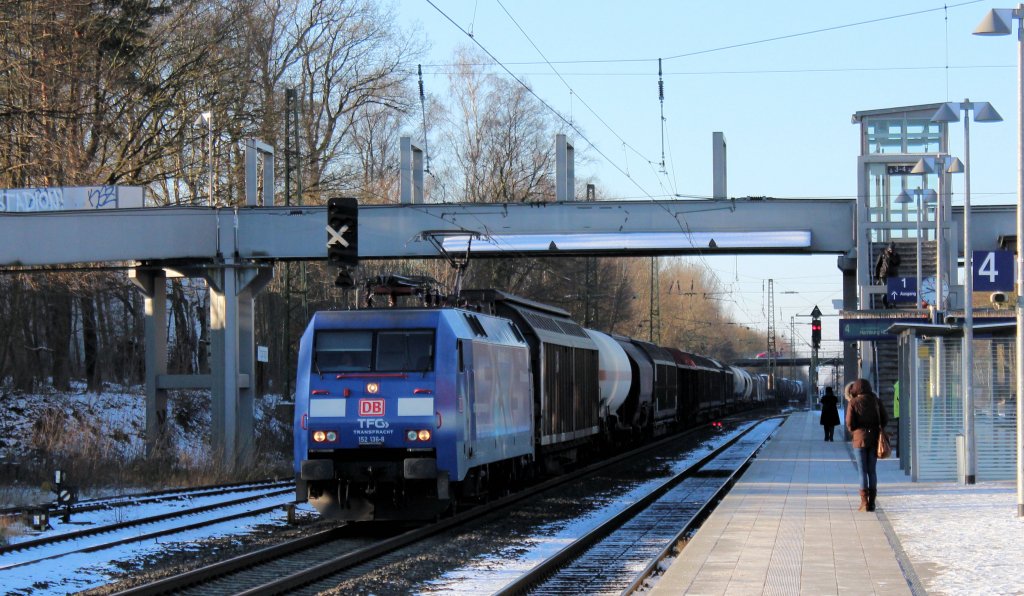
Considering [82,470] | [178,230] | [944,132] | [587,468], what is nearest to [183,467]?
[82,470]

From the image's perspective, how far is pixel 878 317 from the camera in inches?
1006

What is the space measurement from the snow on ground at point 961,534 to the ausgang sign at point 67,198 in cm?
1806

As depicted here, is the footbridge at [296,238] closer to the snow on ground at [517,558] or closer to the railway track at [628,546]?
the railway track at [628,546]

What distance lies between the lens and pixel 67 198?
28641 millimetres

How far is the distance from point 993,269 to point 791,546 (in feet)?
54.4

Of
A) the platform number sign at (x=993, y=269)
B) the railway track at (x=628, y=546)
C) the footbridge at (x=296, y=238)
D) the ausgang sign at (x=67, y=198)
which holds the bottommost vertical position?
the railway track at (x=628, y=546)

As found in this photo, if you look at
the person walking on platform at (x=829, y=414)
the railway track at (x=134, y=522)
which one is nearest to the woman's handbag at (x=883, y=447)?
the railway track at (x=134, y=522)

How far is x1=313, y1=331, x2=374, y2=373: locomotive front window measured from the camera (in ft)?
51.7

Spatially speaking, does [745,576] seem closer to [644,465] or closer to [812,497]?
[812,497]

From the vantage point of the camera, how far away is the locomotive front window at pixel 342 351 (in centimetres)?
1577

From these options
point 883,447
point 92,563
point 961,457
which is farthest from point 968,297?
point 92,563

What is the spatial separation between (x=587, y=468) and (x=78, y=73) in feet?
47.4

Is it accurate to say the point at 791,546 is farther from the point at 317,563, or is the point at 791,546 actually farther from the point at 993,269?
the point at 993,269

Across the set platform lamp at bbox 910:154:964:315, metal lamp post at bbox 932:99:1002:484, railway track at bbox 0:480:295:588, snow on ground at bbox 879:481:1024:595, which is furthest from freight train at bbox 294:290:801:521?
platform lamp at bbox 910:154:964:315
